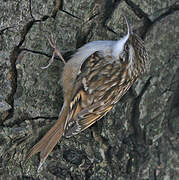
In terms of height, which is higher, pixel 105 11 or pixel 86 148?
pixel 105 11

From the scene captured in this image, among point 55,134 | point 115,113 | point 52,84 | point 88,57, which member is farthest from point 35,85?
point 115,113

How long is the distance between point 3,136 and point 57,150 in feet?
1.04

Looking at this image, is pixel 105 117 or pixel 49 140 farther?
pixel 105 117

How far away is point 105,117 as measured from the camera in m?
1.89

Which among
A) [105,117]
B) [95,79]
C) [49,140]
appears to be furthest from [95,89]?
[49,140]

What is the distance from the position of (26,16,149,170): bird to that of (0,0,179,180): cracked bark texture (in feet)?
0.16

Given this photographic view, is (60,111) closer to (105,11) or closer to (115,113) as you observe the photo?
(115,113)

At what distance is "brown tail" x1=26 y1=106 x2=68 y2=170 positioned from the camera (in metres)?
1.63

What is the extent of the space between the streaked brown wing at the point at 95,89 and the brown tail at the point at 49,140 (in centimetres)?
5

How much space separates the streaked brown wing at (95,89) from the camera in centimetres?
181

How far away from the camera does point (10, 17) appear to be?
1523mm

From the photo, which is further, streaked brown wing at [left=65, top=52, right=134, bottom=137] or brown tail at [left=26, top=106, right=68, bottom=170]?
streaked brown wing at [left=65, top=52, right=134, bottom=137]

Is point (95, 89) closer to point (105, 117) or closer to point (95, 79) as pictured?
point (95, 79)

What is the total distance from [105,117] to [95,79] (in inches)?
9.0
